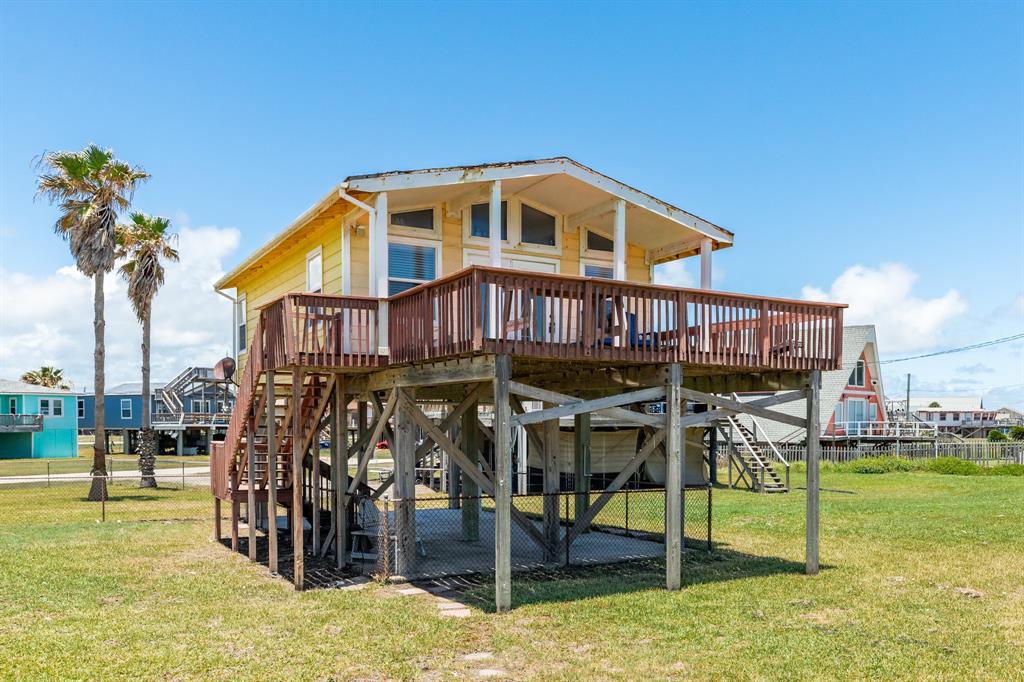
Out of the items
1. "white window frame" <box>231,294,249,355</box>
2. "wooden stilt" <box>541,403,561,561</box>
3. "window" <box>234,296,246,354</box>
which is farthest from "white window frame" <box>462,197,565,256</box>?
"window" <box>234,296,246,354</box>

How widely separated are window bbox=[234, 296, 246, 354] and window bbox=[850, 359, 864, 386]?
34.2 m

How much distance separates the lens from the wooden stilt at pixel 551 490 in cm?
1412

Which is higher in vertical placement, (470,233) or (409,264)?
(470,233)

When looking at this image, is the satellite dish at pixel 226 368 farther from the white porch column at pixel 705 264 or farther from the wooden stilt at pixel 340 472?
the white porch column at pixel 705 264

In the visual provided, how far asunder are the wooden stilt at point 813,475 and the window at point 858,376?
34.3 m

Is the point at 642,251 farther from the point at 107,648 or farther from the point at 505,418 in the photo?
the point at 107,648

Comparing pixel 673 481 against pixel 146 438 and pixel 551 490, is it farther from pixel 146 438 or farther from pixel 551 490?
pixel 146 438

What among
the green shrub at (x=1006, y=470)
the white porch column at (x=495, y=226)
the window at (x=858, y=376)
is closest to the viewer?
the white porch column at (x=495, y=226)

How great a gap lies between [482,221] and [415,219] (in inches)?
48.9

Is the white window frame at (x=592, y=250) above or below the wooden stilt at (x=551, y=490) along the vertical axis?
above

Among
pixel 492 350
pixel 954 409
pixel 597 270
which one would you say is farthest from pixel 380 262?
pixel 954 409

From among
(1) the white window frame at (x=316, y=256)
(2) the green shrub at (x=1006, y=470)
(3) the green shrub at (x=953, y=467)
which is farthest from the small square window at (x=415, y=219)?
(2) the green shrub at (x=1006, y=470)

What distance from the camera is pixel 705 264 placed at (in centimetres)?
1546

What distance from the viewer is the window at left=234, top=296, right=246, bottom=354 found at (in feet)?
68.0
